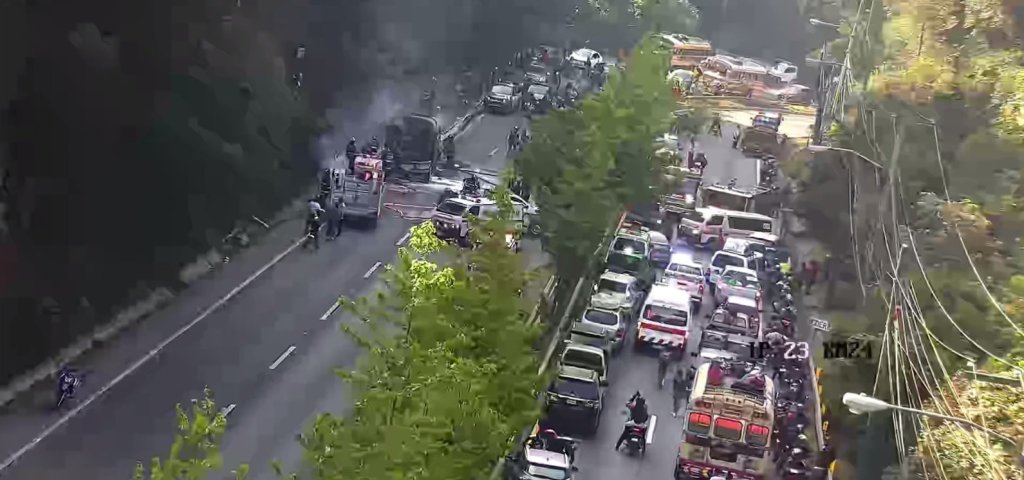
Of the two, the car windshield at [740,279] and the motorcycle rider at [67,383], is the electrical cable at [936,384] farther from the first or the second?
the motorcycle rider at [67,383]

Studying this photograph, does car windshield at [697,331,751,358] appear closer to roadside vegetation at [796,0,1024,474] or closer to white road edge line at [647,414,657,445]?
roadside vegetation at [796,0,1024,474]

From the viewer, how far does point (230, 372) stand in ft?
90.8

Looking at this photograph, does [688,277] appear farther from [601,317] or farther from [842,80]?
[842,80]

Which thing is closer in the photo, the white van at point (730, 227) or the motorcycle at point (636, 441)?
the motorcycle at point (636, 441)

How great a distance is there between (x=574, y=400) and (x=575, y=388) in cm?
31

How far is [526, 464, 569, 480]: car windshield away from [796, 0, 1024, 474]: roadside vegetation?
559 centimetres

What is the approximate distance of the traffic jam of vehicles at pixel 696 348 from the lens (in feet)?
77.2

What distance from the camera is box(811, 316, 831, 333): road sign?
27.4 m

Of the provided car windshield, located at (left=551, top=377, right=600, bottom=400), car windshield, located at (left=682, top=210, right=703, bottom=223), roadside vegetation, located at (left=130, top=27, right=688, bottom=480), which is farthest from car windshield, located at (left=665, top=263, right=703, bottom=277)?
roadside vegetation, located at (left=130, top=27, right=688, bottom=480)

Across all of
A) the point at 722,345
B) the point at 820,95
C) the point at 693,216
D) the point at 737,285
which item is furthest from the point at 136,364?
the point at 820,95

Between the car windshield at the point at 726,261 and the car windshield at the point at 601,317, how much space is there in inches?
283

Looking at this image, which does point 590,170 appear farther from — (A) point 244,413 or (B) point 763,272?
(A) point 244,413

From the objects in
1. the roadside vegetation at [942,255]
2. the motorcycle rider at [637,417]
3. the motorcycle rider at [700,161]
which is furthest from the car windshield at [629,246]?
the motorcycle rider at [700,161]

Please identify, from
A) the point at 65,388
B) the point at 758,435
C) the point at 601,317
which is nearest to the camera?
Answer: the point at 758,435
